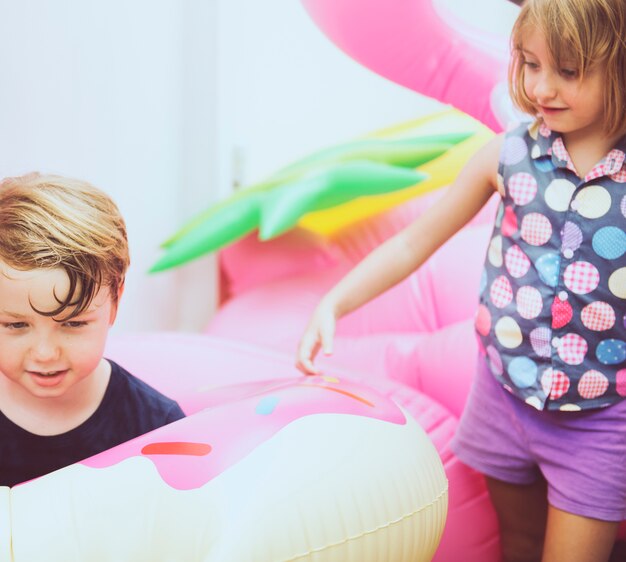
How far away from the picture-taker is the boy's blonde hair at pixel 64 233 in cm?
74

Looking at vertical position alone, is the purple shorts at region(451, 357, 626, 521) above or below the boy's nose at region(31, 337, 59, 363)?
below

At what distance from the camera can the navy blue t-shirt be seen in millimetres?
849

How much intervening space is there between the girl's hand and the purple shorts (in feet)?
0.69

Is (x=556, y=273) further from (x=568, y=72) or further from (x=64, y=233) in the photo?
(x=64, y=233)

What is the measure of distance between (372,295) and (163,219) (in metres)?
0.82

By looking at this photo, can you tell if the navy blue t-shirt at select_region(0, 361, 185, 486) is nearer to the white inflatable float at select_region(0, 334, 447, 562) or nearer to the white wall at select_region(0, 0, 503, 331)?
the white inflatable float at select_region(0, 334, 447, 562)

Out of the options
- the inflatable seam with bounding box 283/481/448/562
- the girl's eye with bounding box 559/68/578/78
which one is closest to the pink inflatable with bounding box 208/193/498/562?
the inflatable seam with bounding box 283/481/448/562

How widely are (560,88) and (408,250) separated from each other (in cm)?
29

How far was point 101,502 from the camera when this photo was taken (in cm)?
70

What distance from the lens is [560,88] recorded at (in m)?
0.85

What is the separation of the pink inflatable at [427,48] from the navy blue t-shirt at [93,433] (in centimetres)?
61

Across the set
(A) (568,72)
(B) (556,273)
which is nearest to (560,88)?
(A) (568,72)

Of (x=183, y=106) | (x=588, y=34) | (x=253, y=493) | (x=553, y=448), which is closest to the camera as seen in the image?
(x=253, y=493)

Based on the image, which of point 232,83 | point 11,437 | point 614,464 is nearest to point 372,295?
point 614,464
